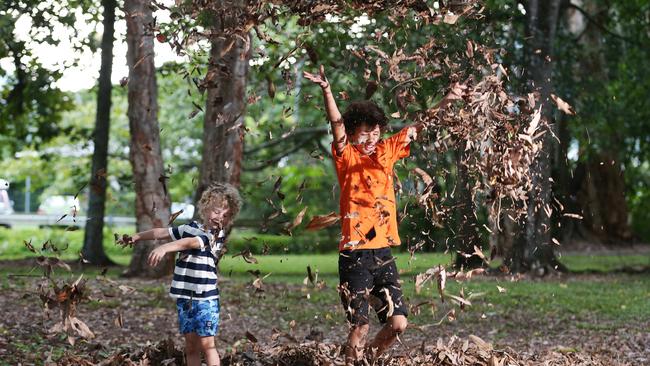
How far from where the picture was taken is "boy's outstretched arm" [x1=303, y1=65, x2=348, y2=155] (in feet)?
17.4

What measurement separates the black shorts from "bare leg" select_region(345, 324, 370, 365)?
4cm

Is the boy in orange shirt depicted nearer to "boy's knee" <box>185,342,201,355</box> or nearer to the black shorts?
the black shorts

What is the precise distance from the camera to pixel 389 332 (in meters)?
5.56

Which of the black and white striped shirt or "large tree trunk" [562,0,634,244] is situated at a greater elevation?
"large tree trunk" [562,0,634,244]

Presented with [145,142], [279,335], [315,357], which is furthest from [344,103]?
[315,357]

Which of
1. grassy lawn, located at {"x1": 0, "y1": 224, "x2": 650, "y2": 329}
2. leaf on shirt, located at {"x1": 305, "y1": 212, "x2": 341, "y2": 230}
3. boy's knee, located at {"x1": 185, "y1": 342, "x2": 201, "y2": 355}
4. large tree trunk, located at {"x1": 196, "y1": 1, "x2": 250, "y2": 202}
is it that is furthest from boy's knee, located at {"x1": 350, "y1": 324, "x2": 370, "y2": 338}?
large tree trunk, located at {"x1": 196, "y1": 1, "x2": 250, "y2": 202}

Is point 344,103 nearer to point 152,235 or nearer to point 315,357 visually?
point 315,357

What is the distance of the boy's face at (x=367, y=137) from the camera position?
5633 millimetres

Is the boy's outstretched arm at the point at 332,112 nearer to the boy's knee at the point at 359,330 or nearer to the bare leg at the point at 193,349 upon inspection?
the boy's knee at the point at 359,330

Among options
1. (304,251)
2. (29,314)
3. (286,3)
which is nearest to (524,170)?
(286,3)

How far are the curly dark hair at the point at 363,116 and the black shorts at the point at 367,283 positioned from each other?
0.75 metres

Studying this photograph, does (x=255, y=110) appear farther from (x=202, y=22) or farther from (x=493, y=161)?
(x=493, y=161)

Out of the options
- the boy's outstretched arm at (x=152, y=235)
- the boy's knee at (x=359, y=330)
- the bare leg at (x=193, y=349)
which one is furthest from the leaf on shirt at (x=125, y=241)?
the boy's knee at (x=359, y=330)

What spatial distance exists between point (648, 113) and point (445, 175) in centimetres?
1358
